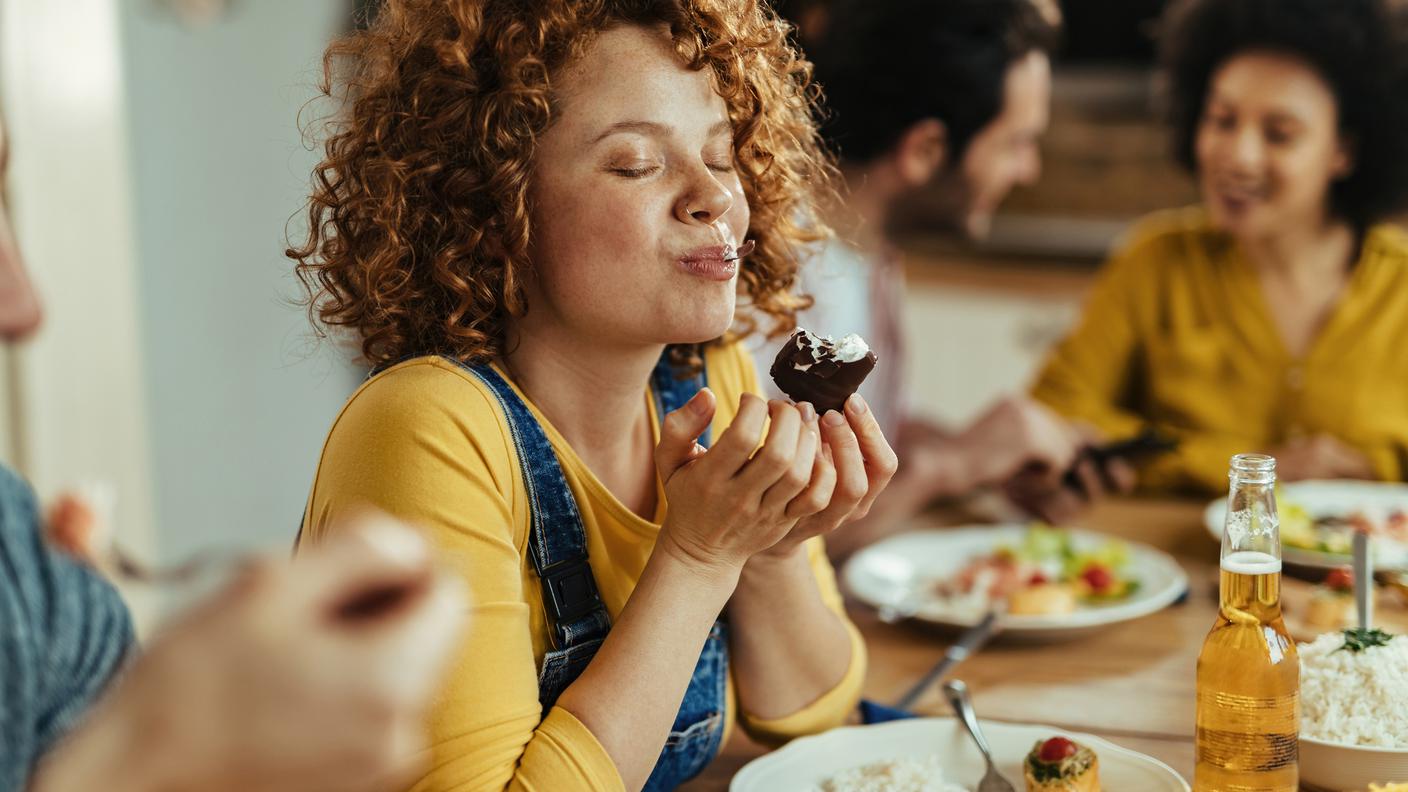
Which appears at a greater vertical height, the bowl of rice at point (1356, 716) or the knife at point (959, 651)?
the bowl of rice at point (1356, 716)

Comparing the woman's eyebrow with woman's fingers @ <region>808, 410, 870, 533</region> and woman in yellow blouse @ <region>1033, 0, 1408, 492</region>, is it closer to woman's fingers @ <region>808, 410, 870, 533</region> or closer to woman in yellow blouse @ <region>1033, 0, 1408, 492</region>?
woman's fingers @ <region>808, 410, 870, 533</region>

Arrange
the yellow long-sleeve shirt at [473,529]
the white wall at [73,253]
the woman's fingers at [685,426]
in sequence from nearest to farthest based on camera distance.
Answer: the yellow long-sleeve shirt at [473,529] < the woman's fingers at [685,426] < the white wall at [73,253]

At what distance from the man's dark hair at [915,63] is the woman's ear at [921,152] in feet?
0.05

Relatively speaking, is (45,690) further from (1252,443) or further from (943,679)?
(1252,443)

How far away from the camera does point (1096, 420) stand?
103 inches

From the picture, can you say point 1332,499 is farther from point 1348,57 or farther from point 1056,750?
point 1056,750

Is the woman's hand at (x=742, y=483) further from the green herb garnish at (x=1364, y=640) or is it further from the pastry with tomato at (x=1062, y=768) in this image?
the green herb garnish at (x=1364, y=640)

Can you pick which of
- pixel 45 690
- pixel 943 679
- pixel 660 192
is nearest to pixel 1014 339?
pixel 943 679

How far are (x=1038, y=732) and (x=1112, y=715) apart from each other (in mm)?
204

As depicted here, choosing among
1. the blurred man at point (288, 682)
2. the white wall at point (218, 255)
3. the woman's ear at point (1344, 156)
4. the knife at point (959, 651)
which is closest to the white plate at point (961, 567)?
the knife at point (959, 651)

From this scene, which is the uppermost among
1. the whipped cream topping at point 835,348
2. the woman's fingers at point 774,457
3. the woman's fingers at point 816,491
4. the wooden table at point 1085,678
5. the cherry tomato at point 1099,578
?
the whipped cream topping at point 835,348

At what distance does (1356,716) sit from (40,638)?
1.07m

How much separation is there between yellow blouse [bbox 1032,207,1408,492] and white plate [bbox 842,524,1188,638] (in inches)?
23.0

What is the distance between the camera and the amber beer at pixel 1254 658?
1.07m
